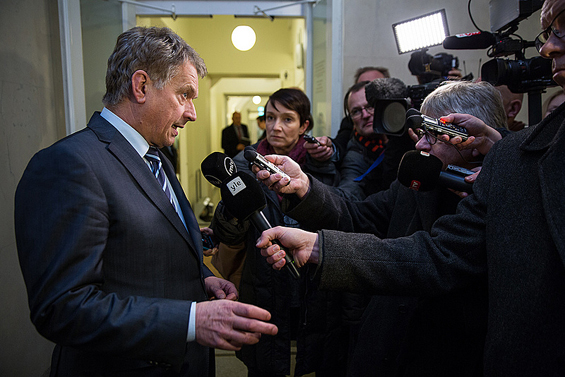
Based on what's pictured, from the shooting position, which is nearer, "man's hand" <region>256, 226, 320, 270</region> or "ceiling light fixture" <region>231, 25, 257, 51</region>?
"man's hand" <region>256, 226, 320, 270</region>

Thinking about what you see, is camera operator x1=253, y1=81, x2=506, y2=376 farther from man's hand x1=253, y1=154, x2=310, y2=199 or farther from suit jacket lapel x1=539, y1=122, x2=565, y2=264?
suit jacket lapel x1=539, y1=122, x2=565, y2=264

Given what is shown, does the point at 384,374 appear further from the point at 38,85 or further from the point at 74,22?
the point at 74,22

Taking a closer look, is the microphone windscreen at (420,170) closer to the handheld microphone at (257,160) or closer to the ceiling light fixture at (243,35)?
the handheld microphone at (257,160)

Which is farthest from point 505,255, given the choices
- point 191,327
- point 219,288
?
point 219,288

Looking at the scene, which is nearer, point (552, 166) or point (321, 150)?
point (552, 166)

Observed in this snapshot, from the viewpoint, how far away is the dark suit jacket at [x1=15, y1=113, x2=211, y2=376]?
2.87 feet

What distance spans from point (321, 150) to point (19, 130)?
1.65 meters

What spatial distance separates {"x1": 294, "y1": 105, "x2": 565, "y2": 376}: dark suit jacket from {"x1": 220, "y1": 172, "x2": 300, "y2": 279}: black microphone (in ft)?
0.65

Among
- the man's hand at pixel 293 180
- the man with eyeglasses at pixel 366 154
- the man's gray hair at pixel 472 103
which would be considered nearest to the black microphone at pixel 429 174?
the man's gray hair at pixel 472 103

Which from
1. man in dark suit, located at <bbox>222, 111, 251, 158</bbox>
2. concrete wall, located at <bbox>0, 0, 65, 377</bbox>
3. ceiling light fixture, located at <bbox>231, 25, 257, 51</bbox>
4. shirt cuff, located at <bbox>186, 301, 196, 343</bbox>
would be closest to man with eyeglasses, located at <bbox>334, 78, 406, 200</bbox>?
shirt cuff, located at <bbox>186, 301, 196, 343</bbox>

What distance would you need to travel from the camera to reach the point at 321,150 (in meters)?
1.98

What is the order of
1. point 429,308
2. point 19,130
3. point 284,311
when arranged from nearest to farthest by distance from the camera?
point 429,308
point 284,311
point 19,130

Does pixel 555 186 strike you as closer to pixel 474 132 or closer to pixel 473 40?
pixel 474 132

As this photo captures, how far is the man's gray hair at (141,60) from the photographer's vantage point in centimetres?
113
